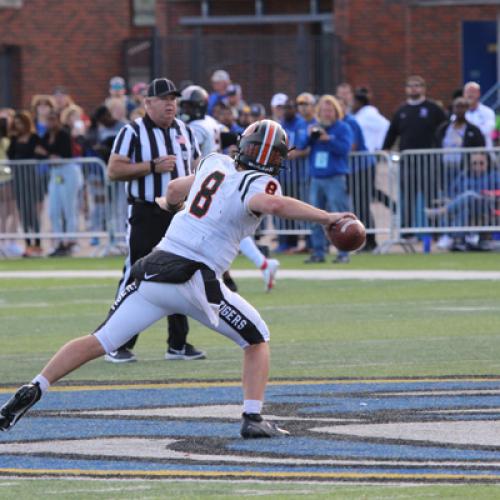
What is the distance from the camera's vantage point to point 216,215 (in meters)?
8.44

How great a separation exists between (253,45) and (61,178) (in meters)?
11.4

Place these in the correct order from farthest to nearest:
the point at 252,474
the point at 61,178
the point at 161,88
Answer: the point at 61,178, the point at 161,88, the point at 252,474

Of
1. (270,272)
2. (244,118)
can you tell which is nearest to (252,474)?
(270,272)

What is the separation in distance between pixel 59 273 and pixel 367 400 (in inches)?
401

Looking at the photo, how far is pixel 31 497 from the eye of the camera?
23.0 ft

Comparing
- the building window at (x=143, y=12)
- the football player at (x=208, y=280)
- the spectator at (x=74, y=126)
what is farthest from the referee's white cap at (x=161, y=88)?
the building window at (x=143, y=12)

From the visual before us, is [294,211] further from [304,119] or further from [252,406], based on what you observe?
[304,119]

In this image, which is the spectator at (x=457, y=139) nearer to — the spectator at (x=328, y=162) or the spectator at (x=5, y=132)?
the spectator at (x=328, y=162)

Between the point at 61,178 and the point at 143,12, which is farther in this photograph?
the point at 143,12

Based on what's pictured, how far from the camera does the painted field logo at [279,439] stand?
7559mm

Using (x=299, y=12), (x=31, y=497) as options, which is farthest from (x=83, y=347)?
(x=299, y=12)

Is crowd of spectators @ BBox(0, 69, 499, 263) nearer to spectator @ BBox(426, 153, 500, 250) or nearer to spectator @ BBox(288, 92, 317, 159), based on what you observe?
spectator @ BBox(288, 92, 317, 159)

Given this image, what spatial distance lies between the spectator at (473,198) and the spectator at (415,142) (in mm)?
270

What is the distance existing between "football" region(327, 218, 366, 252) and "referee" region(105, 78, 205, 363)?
3.85 metres
